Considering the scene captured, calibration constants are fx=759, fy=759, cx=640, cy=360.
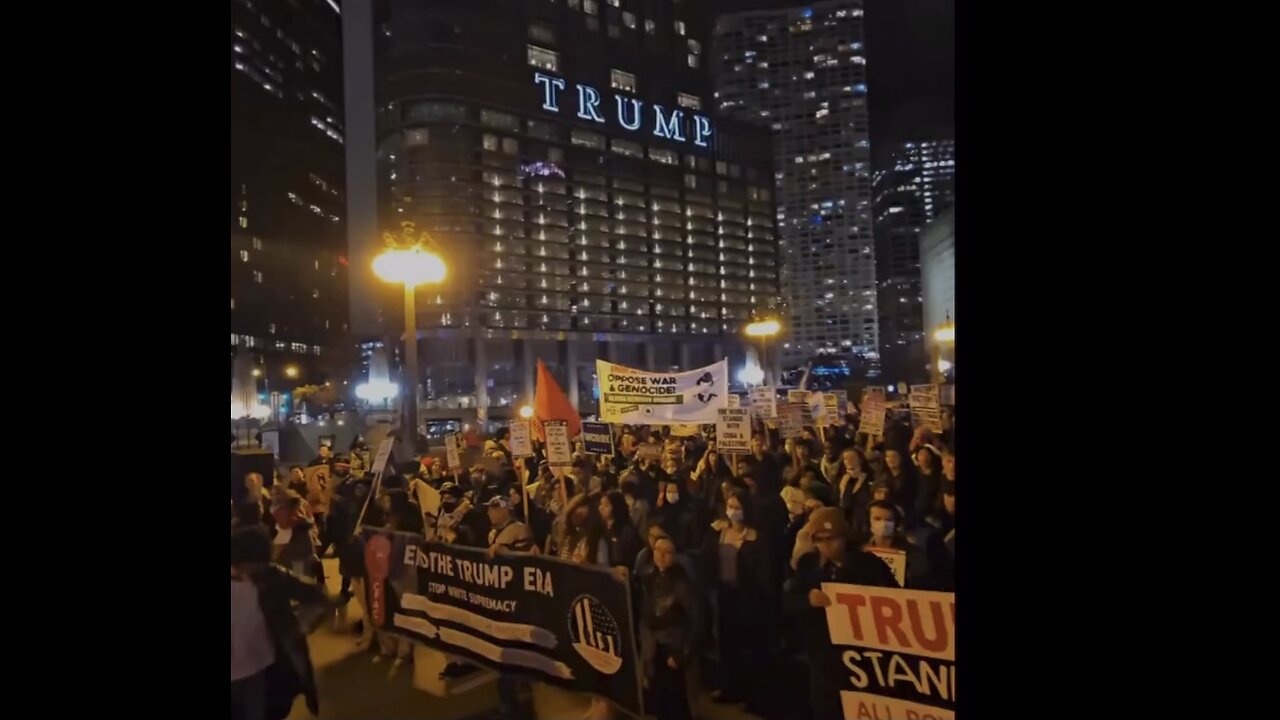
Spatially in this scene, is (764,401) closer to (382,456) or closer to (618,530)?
(618,530)

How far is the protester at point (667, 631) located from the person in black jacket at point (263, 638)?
4.52ft

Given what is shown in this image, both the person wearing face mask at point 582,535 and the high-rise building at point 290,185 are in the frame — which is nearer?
the person wearing face mask at point 582,535

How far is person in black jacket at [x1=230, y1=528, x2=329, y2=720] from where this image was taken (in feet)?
9.17

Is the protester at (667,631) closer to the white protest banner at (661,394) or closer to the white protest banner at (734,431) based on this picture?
the white protest banner at (734,431)

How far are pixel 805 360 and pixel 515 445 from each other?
7.52 feet

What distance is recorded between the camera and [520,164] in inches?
388

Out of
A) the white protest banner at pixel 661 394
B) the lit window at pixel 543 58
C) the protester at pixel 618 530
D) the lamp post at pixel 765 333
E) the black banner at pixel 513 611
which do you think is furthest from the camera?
the lit window at pixel 543 58

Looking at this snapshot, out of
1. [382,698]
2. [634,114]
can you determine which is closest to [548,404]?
[382,698]

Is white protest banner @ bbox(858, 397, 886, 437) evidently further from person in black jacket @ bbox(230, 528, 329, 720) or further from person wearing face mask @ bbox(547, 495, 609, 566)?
person in black jacket @ bbox(230, 528, 329, 720)

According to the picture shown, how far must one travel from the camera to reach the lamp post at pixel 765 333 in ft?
17.3

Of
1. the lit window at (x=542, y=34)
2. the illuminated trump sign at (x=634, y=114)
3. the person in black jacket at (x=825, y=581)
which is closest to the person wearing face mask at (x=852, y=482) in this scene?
the person in black jacket at (x=825, y=581)

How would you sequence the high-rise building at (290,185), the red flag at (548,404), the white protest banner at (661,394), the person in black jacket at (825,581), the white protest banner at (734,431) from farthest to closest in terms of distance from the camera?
the high-rise building at (290,185), the red flag at (548,404), the white protest banner at (661,394), the white protest banner at (734,431), the person in black jacket at (825,581)
